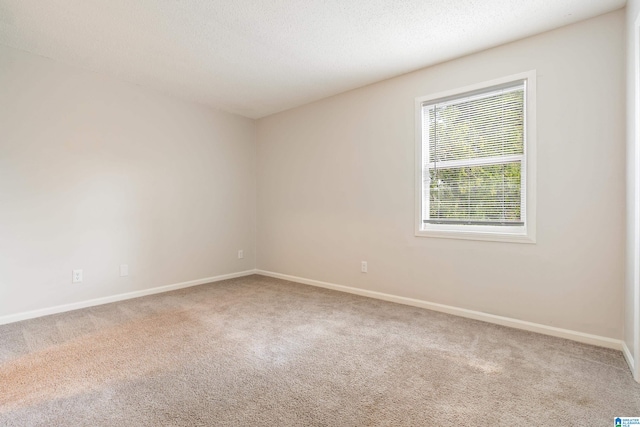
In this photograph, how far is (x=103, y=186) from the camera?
10.9 feet

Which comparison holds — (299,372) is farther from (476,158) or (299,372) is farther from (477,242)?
(476,158)

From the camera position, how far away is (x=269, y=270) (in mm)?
4695

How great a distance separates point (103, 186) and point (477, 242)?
3.80 m

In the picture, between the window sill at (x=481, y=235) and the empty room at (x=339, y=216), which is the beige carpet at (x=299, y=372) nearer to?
the empty room at (x=339, y=216)

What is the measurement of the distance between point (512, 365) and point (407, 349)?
64 cm

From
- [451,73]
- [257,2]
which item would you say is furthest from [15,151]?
[451,73]

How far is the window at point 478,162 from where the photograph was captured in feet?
8.56

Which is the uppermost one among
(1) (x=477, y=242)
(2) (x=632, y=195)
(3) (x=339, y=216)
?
(2) (x=632, y=195)

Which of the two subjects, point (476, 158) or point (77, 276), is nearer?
point (476, 158)

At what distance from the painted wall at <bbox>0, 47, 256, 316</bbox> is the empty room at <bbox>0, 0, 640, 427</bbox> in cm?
2

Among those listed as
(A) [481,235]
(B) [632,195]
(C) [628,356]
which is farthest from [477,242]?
(C) [628,356]

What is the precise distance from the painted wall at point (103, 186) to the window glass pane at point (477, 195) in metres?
2.86

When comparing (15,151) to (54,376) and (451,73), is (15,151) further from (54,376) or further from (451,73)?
(451,73)

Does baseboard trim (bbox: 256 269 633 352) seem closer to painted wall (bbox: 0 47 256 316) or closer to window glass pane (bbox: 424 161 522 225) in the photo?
window glass pane (bbox: 424 161 522 225)
